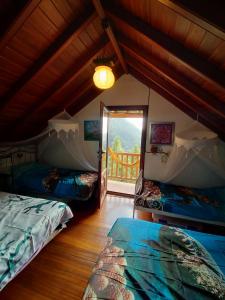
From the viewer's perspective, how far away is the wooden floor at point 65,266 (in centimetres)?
171

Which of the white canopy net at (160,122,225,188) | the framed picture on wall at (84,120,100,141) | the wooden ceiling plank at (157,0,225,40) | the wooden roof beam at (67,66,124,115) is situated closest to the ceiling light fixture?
the wooden ceiling plank at (157,0,225,40)

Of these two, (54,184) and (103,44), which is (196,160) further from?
(54,184)

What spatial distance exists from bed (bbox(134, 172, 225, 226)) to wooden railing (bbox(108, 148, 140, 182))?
2.12 metres

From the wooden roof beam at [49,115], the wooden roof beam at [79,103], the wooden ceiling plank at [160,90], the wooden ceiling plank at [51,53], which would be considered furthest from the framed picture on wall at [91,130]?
the wooden ceiling plank at [51,53]

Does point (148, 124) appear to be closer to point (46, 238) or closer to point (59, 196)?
→ point (59, 196)

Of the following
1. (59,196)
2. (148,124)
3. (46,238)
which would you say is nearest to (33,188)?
(59,196)

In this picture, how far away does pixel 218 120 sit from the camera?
101 inches

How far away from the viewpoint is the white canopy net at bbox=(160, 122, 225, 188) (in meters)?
2.91

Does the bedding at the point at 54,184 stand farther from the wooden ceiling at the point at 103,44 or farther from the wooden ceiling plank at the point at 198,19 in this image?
the wooden ceiling plank at the point at 198,19

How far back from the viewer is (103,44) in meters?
2.42

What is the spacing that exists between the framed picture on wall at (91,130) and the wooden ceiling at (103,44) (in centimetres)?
114

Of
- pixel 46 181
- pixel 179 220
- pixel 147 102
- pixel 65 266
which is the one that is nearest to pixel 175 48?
pixel 147 102

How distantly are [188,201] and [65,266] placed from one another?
2.20 metres

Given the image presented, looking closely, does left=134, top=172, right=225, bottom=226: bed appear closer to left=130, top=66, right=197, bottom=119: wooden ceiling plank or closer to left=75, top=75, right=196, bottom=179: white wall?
left=75, top=75, right=196, bottom=179: white wall
